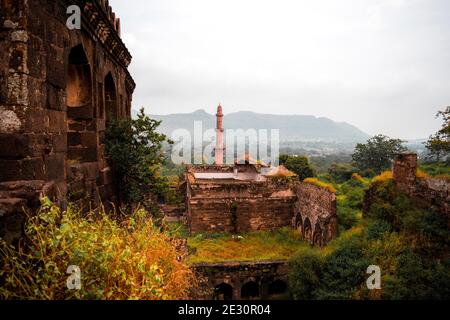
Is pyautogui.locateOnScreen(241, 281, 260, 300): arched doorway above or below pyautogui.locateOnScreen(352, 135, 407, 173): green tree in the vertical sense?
below

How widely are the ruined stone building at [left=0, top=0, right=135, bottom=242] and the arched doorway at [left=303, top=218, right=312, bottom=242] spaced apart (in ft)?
54.1

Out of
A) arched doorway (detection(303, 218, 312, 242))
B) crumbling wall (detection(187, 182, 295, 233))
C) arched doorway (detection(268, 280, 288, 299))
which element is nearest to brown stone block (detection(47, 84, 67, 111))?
arched doorway (detection(268, 280, 288, 299))

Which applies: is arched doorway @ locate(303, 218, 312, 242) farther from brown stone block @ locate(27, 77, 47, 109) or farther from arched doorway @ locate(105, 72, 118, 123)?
brown stone block @ locate(27, 77, 47, 109)

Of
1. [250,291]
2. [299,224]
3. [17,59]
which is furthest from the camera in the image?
[299,224]

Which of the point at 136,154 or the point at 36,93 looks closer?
the point at 36,93

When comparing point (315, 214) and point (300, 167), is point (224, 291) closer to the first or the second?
point (315, 214)

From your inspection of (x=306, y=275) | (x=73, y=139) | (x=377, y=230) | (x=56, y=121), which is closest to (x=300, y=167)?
(x=377, y=230)

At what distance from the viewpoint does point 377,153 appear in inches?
1772

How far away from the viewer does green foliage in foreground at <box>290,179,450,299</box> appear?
10.3m

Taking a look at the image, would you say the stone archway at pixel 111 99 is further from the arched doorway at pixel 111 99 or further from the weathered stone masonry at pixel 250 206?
the weathered stone masonry at pixel 250 206

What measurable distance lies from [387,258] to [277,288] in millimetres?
7321

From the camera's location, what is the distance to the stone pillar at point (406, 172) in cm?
1356

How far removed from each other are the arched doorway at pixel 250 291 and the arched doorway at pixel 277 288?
70 centimetres
